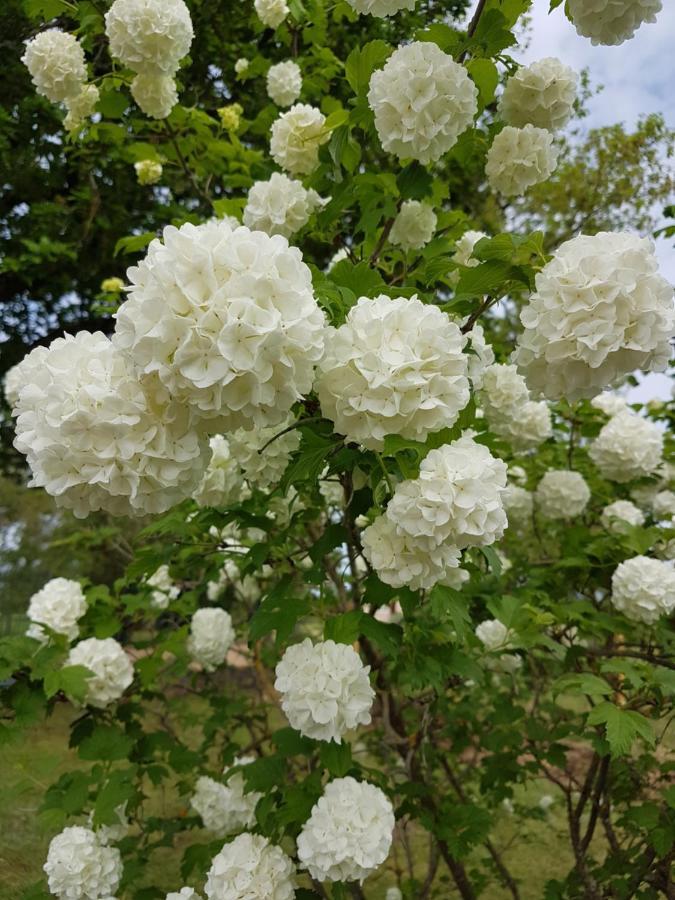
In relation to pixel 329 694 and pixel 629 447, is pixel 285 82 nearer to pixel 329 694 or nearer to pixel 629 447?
pixel 629 447

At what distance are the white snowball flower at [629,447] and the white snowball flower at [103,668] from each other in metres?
2.52

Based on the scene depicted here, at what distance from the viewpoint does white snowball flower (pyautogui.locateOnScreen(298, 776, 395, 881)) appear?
1.84 meters

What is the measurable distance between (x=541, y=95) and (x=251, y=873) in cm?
254

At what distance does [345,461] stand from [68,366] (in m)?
0.65

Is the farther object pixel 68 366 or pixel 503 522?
pixel 503 522

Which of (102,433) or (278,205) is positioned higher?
(278,205)

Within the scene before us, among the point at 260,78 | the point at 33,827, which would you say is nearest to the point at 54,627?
the point at 33,827

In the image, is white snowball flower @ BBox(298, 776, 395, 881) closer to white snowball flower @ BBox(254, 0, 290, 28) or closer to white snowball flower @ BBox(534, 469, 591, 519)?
white snowball flower @ BBox(534, 469, 591, 519)

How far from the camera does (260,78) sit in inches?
257

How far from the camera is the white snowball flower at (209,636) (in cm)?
376

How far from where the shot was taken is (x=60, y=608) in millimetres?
3373

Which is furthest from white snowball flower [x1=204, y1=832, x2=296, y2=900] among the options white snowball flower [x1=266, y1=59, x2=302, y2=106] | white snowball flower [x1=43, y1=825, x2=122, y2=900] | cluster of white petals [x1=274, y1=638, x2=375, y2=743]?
white snowball flower [x1=266, y1=59, x2=302, y2=106]

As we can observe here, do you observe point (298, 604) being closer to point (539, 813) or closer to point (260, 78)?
point (539, 813)

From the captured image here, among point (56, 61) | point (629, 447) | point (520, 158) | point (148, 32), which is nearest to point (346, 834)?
point (520, 158)
